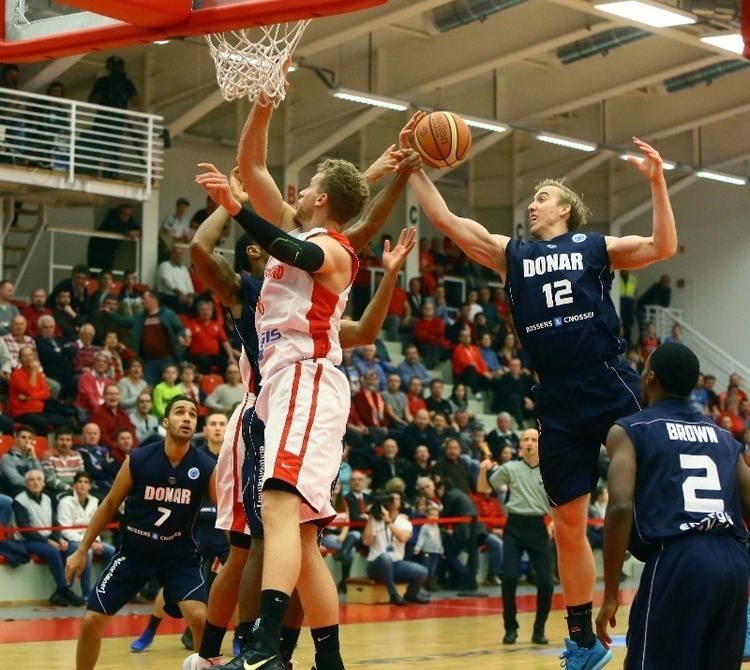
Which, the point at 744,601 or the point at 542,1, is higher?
the point at 542,1

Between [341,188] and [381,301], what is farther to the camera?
[381,301]

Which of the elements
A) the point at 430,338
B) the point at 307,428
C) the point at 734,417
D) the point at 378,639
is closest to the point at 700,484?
the point at 307,428

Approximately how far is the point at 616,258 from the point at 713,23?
13.3 metres

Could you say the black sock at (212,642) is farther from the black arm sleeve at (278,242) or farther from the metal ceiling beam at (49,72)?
the metal ceiling beam at (49,72)

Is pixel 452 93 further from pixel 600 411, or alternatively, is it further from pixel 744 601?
pixel 744 601

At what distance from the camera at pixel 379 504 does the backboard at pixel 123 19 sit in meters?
9.00

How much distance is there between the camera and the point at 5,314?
17.4m

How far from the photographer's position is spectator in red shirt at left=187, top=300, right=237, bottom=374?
62.1 feet

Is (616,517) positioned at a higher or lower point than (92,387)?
lower

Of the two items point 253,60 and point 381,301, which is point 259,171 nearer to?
point 381,301

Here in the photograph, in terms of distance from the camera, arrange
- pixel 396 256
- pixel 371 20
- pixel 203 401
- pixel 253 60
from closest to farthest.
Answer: pixel 396 256 → pixel 253 60 → pixel 203 401 → pixel 371 20

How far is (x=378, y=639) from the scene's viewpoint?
1197cm

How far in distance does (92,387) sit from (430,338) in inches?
314

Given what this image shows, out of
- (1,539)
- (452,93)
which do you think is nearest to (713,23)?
(452,93)
